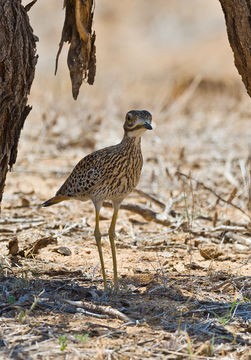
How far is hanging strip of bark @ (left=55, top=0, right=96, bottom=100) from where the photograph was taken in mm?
4082

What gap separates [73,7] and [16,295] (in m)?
1.98

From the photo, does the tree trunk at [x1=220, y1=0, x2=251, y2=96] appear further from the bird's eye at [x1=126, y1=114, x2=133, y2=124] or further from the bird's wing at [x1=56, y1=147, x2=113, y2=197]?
the bird's wing at [x1=56, y1=147, x2=113, y2=197]

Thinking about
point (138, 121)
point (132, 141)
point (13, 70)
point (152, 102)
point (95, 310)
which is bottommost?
point (95, 310)

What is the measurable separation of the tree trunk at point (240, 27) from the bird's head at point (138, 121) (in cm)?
75

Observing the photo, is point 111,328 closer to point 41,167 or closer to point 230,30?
point 230,30

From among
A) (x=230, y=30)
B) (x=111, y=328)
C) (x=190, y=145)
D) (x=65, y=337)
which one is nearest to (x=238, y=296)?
(x=111, y=328)

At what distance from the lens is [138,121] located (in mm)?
4230

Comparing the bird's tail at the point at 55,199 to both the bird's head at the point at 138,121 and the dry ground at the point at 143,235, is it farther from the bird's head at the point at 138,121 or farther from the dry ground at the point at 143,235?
the bird's head at the point at 138,121

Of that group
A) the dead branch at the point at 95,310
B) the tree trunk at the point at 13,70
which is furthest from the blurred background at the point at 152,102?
the dead branch at the point at 95,310

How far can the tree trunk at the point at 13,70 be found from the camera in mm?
3740

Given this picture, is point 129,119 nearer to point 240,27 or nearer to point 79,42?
point 79,42

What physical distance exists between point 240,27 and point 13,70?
4.78 ft

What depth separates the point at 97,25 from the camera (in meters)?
19.9

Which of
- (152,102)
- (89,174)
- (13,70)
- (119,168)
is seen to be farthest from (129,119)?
(152,102)
